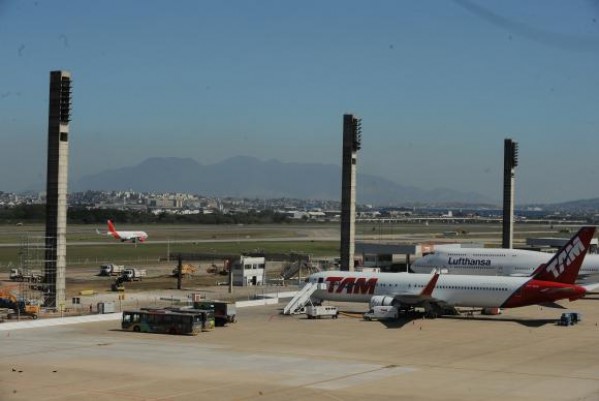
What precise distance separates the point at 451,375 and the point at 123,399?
53.5ft

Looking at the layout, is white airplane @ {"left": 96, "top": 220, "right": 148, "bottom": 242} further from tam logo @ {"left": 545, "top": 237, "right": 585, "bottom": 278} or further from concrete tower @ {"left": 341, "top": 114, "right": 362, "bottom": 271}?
tam logo @ {"left": 545, "top": 237, "right": 585, "bottom": 278}

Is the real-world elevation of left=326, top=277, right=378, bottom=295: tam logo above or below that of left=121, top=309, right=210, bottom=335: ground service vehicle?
above

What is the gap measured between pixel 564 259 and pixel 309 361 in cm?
2787

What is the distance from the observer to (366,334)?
201ft

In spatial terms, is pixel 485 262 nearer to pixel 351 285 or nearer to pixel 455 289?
pixel 351 285

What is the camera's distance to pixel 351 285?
2965 inches

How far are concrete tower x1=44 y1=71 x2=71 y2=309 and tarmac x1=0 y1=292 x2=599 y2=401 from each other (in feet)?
23.8

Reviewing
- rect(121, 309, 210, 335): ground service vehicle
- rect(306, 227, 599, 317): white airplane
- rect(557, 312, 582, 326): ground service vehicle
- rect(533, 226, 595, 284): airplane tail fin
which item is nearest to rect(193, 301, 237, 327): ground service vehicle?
rect(121, 309, 210, 335): ground service vehicle

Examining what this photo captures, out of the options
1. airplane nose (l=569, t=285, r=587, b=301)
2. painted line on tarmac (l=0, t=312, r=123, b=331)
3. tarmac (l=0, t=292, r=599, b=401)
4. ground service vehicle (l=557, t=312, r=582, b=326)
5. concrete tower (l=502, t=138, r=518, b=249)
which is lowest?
painted line on tarmac (l=0, t=312, r=123, b=331)

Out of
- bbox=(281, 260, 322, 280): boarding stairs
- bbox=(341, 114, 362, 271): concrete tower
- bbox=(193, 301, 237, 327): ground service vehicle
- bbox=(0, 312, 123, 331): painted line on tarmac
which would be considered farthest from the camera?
bbox=(281, 260, 322, 280): boarding stairs

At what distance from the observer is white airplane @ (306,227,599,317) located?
68250mm

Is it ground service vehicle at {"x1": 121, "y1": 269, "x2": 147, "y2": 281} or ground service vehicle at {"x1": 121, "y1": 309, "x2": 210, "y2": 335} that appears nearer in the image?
ground service vehicle at {"x1": 121, "y1": 309, "x2": 210, "y2": 335}

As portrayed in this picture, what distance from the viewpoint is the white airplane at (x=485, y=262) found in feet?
331

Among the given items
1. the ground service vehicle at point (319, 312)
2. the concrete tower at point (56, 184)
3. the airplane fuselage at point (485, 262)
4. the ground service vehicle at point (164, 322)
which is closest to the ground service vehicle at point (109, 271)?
the airplane fuselage at point (485, 262)
